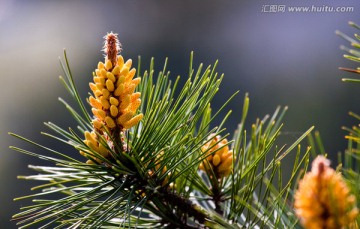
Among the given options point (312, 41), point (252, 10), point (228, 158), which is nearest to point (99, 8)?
point (252, 10)

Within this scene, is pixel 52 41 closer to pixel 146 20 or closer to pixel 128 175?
pixel 146 20

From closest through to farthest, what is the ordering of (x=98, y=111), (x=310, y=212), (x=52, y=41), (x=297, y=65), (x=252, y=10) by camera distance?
1. (x=310, y=212)
2. (x=98, y=111)
3. (x=297, y=65)
4. (x=252, y=10)
5. (x=52, y=41)

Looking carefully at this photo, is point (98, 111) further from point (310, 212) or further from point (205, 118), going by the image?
point (310, 212)

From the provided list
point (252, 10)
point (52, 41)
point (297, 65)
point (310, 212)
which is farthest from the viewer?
point (52, 41)

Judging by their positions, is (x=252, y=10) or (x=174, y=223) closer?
(x=174, y=223)

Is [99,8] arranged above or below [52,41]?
above

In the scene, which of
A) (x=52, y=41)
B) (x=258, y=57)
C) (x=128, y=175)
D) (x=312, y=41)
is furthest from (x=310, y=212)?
(x=52, y=41)
